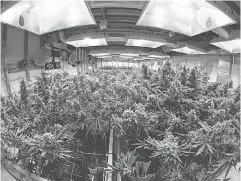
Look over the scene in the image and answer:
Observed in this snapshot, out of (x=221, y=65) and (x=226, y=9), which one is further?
(x=221, y=65)

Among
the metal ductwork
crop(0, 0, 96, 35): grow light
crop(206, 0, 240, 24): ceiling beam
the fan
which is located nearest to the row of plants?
crop(206, 0, 240, 24): ceiling beam

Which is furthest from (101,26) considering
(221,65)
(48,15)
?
(221,65)

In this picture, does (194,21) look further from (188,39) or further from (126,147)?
(188,39)

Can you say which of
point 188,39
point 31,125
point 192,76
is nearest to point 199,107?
point 192,76

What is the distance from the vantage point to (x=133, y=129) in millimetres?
1268

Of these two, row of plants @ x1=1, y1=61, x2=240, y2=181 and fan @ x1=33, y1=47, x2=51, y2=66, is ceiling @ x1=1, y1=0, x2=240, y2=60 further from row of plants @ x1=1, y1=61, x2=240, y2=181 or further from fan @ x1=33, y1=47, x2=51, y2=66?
row of plants @ x1=1, y1=61, x2=240, y2=181

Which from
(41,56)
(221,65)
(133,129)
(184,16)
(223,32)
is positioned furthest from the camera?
(221,65)

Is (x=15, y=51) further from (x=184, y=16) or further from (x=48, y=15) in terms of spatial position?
(x=184, y=16)

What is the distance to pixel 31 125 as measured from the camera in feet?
3.86

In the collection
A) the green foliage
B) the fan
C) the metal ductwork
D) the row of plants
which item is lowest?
the row of plants

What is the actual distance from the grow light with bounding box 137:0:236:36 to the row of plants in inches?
34.6

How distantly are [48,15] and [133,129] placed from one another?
6.81 ft

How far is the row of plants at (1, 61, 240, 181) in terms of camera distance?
3.29 ft

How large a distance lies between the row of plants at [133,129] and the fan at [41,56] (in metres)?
2.59
